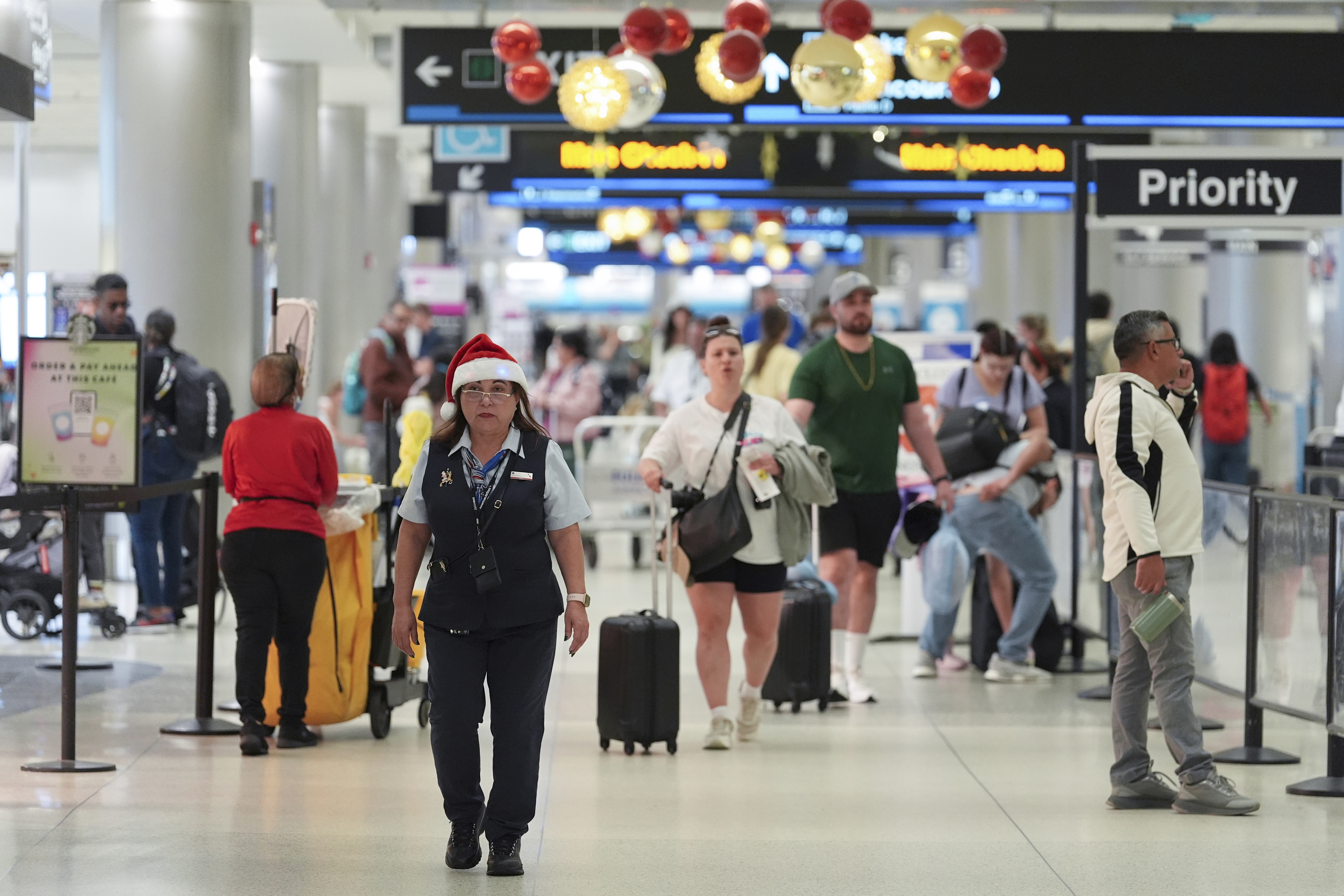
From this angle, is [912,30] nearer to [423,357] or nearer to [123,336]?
[123,336]

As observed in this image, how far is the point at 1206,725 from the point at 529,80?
4.74 meters

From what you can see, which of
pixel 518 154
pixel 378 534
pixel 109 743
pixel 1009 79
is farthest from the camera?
pixel 518 154

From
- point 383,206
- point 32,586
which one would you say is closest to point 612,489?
point 32,586

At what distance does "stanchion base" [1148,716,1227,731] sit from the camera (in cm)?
831

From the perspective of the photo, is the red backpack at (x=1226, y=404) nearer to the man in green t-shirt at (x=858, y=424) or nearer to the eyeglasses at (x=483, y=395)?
the man in green t-shirt at (x=858, y=424)

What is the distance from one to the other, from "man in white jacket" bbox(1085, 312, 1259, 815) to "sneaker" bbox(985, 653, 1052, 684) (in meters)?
3.04

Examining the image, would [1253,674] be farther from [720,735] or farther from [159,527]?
[159,527]

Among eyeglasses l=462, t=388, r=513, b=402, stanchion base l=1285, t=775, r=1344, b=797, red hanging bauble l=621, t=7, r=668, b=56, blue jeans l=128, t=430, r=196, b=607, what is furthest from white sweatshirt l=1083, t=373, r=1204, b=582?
blue jeans l=128, t=430, r=196, b=607

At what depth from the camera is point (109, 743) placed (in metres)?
7.68

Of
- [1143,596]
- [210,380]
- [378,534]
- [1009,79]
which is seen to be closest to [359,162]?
[210,380]

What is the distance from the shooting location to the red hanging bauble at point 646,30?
9375mm

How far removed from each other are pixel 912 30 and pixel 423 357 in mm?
12927

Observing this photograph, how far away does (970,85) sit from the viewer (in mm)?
9844

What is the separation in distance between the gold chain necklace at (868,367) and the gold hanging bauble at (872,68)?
4.44ft
